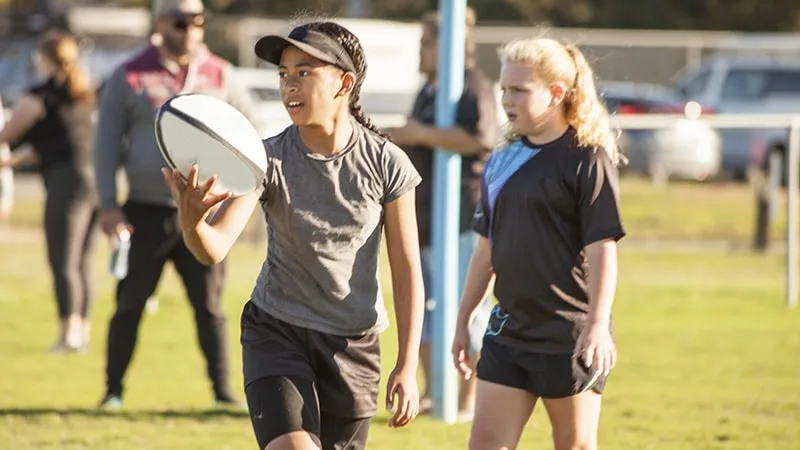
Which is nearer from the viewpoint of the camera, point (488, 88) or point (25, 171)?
point (488, 88)

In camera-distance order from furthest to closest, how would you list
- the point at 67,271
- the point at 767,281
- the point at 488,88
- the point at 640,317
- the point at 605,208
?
the point at 767,281 → the point at 640,317 → the point at 67,271 → the point at 488,88 → the point at 605,208

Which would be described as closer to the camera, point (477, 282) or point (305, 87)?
point (305, 87)

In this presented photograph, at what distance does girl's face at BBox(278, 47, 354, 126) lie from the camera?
15.1 ft

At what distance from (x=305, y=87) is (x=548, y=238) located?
41.3 inches

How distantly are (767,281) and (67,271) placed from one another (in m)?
7.59

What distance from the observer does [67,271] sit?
10.7 metres

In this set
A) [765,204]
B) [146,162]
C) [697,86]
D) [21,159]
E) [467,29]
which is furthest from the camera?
[697,86]

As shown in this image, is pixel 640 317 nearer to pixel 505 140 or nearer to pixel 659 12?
pixel 505 140

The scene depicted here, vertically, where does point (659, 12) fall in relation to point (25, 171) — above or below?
above

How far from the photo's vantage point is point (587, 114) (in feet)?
17.2

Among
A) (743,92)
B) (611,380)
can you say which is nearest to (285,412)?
(611,380)

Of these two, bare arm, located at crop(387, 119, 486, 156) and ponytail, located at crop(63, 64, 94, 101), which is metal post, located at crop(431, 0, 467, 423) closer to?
bare arm, located at crop(387, 119, 486, 156)

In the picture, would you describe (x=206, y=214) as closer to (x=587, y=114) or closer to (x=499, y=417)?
(x=499, y=417)

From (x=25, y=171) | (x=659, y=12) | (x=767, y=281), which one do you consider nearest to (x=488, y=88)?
(x=767, y=281)
